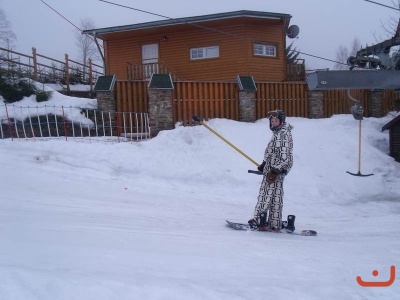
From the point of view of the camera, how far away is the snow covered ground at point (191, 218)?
10.2 ft

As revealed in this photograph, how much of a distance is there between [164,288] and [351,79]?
4.17 meters

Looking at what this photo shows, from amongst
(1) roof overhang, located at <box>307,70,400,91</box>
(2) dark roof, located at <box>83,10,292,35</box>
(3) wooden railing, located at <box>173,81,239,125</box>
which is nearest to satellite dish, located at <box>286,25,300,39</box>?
(2) dark roof, located at <box>83,10,292,35</box>

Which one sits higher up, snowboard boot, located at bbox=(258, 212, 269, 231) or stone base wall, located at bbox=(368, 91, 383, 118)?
stone base wall, located at bbox=(368, 91, 383, 118)

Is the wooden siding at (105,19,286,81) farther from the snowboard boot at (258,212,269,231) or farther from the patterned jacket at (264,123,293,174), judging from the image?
the snowboard boot at (258,212,269,231)

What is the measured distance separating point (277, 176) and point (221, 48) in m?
14.3

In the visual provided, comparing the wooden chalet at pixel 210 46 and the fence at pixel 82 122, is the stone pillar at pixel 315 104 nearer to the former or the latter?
the wooden chalet at pixel 210 46

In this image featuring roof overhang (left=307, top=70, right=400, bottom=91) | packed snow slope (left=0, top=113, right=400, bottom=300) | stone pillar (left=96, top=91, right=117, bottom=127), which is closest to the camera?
packed snow slope (left=0, top=113, right=400, bottom=300)

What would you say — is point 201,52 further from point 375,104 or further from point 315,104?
point 375,104

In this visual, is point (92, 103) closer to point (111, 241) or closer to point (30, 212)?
point (30, 212)

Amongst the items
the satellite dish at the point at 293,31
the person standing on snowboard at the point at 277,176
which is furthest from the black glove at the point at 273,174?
the satellite dish at the point at 293,31

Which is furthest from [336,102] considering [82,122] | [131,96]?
[82,122]

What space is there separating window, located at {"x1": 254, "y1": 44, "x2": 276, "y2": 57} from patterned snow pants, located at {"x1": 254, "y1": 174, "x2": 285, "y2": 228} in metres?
14.2

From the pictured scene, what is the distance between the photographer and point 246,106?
43.1 ft

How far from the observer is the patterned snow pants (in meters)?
5.84
